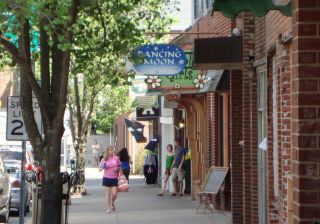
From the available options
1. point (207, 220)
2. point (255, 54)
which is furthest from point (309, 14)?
point (207, 220)

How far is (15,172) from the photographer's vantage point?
2177cm

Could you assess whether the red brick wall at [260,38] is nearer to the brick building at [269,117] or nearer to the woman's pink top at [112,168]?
the brick building at [269,117]

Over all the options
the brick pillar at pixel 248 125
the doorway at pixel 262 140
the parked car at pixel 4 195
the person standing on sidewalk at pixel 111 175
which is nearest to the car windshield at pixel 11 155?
the person standing on sidewalk at pixel 111 175

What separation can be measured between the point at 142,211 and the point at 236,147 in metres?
5.75

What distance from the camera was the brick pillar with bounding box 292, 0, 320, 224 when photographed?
18.5ft

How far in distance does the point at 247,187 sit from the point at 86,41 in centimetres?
391

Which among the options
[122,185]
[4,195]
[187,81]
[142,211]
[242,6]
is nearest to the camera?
[242,6]

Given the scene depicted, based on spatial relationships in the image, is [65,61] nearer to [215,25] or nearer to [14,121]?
[14,121]

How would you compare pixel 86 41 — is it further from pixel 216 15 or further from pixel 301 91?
pixel 301 91

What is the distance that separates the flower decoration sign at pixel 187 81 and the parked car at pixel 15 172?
12.9ft

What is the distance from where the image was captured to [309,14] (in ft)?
18.9

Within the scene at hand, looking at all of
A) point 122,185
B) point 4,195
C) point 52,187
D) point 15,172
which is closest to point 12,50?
point 52,187

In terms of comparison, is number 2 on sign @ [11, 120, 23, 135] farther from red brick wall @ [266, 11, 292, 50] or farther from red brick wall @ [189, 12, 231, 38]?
red brick wall @ [266, 11, 292, 50]

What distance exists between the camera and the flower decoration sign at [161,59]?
57.3 ft
